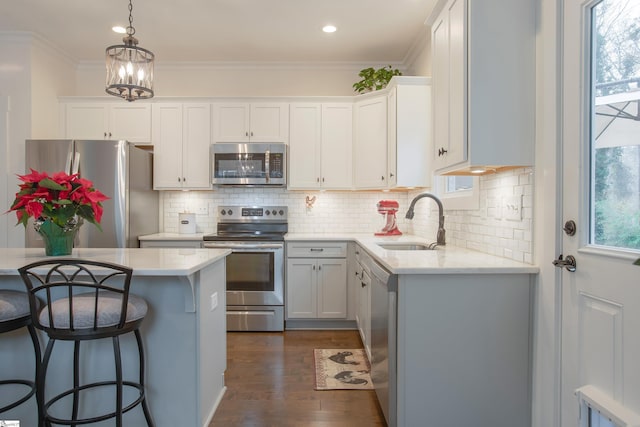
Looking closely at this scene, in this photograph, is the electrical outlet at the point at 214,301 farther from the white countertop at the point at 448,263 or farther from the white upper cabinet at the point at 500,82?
the white upper cabinet at the point at 500,82

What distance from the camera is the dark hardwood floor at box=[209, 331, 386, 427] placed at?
208cm

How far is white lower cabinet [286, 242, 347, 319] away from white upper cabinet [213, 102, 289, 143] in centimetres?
122

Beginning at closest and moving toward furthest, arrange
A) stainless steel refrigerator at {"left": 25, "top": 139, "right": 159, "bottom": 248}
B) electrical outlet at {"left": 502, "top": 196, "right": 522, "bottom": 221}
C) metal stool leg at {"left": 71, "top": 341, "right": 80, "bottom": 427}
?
1. metal stool leg at {"left": 71, "top": 341, "right": 80, "bottom": 427}
2. electrical outlet at {"left": 502, "top": 196, "right": 522, "bottom": 221}
3. stainless steel refrigerator at {"left": 25, "top": 139, "right": 159, "bottom": 248}

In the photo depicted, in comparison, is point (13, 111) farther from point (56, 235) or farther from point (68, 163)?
point (56, 235)

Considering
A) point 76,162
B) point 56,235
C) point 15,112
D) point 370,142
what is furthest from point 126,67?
point 15,112

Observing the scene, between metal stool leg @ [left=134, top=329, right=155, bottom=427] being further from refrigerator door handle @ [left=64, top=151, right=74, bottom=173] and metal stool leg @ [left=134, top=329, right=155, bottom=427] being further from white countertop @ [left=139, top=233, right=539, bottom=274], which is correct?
refrigerator door handle @ [left=64, top=151, right=74, bottom=173]

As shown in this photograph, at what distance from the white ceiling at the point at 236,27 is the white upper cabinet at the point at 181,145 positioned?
644 millimetres

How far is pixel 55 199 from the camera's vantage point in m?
1.84

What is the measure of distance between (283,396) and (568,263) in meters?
1.77

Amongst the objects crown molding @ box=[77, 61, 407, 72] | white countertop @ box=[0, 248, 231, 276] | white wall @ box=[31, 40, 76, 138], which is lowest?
white countertop @ box=[0, 248, 231, 276]

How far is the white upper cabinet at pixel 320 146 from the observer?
3.90 meters

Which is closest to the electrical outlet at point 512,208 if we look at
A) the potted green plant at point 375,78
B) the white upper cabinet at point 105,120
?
the potted green plant at point 375,78

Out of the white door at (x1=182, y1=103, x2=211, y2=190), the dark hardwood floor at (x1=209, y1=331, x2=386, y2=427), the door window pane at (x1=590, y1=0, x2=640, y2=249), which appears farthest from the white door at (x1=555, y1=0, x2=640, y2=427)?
the white door at (x1=182, y1=103, x2=211, y2=190)

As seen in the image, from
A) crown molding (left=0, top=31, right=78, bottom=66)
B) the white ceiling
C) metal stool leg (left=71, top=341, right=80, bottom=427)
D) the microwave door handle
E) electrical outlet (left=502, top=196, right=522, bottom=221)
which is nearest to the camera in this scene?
metal stool leg (left=71, top=341, right=80, bottom=427)
